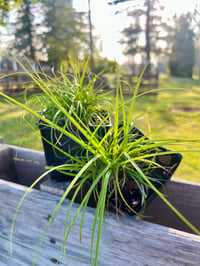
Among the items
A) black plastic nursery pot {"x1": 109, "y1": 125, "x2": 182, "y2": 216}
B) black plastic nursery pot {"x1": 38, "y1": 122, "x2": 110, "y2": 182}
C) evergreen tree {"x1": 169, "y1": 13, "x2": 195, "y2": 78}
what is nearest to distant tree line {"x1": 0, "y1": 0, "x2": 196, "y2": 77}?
evergreen tree {"x1": 169, "y1": 13, "x2": 195, "y2": 78}

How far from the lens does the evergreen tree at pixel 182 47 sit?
2.76 feet

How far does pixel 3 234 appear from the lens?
0.59m

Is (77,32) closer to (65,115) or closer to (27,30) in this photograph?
(27,30)

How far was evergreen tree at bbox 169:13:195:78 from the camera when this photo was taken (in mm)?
842

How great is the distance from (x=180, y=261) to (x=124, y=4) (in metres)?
0.91

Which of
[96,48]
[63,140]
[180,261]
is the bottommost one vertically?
[180,261]

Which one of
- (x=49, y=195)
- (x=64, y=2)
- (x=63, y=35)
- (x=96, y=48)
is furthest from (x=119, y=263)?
(x=64, y=2)

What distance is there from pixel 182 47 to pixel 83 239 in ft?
3.56

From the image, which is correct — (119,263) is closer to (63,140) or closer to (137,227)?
(137,227)

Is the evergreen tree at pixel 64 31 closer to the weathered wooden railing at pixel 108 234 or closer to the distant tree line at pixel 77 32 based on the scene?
the distant tree line at pixel 77 32

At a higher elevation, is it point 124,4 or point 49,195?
point 124,4

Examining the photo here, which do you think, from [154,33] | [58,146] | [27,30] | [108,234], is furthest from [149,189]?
[27,30]

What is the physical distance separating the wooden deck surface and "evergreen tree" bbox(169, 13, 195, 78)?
2.60 feet

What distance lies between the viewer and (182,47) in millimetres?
1084
